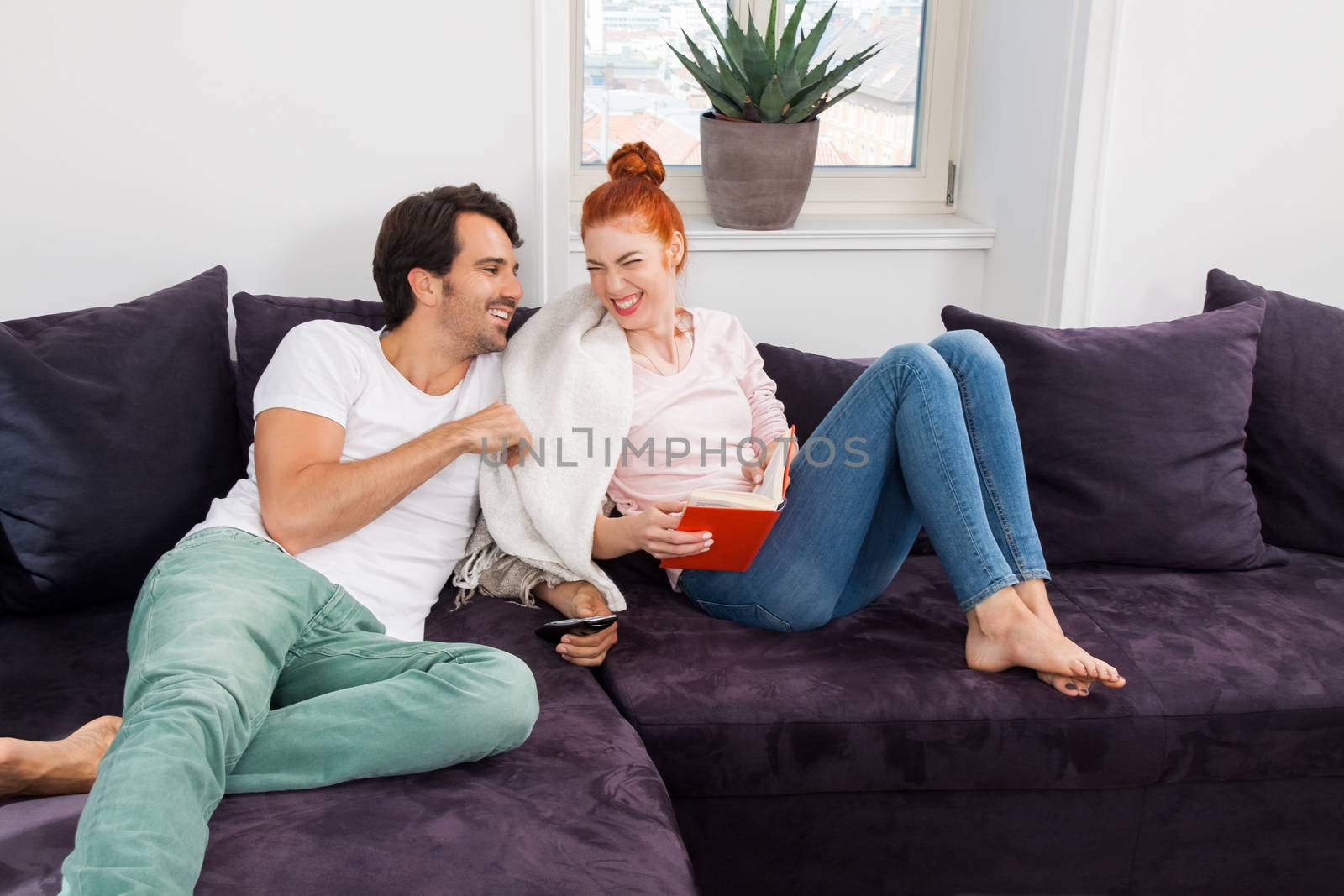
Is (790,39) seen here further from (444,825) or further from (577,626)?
(444,825)

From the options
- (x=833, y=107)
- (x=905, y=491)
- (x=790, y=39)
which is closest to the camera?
(x=905, y=491)

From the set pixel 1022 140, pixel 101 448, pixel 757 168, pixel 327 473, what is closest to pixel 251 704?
pixel 327 473

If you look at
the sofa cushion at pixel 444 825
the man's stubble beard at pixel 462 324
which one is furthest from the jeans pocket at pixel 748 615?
the man's stubble beard at pixel 462 324

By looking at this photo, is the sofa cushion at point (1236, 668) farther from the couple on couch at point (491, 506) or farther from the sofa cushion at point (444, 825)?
the sofa cushion at point (444, 825)

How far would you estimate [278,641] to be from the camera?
1585 mm

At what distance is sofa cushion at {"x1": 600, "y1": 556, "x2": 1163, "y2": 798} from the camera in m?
1.71

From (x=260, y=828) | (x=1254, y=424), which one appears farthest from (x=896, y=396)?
(x=260, y=828)

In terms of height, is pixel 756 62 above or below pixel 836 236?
above

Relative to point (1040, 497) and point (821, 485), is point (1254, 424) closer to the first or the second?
point (1040, 497)

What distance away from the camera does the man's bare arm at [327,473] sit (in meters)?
1.76

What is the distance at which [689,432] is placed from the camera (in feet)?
6.70

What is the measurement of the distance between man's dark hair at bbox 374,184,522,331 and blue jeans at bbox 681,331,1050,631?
0.69m

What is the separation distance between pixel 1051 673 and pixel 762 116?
→ 1.45 metres

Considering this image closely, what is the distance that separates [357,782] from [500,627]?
50 cm
